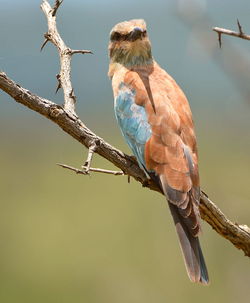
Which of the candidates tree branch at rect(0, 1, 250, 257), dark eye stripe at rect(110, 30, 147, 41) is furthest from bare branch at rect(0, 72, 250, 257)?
dark eye stripe at rect(110, 30, 147, 41)

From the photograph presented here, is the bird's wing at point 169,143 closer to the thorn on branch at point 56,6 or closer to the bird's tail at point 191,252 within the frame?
the bird's tail at point 191,252

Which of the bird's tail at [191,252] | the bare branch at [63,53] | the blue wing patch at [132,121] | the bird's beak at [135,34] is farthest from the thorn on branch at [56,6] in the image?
the bird's tail at [191,252]

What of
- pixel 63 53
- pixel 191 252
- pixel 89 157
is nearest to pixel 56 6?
pixel 63 53

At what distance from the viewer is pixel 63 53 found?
4.14 metres

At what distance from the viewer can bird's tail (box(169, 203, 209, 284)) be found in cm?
395

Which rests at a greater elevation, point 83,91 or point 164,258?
point 83,91

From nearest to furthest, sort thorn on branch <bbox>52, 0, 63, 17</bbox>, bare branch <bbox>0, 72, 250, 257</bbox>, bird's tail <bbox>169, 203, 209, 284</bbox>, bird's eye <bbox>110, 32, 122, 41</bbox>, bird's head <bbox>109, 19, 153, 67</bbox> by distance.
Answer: bare branch <bbox>0, 72, 250, 257</bbox> < bird's tail <bbox>169, 203, 209, 284</bbox> < thorn on branch <bbox>52, 0, 63, 17</bbox> < bird's head <bbox>109, 19, 153, 67</bbox> < bird's eye <bbox>110, 32, 122, 41</bbox>

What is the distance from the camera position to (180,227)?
13.2ft

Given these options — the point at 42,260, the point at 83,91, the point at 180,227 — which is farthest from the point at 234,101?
the point at 83,91

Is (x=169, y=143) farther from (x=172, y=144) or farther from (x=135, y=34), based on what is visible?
(x=135, y=34)

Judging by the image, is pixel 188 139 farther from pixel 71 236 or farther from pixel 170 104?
pixel 71 236

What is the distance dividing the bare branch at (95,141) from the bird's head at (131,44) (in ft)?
3.45

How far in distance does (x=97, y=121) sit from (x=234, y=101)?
739 inches

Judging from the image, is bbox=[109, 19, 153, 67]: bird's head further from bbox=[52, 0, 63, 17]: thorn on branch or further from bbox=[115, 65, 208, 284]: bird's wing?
bbox=[52, 0, 63, 17]: thorn on branch
